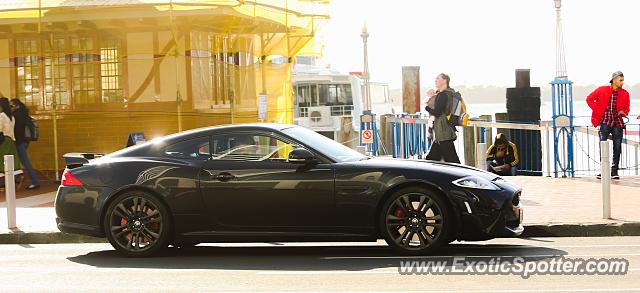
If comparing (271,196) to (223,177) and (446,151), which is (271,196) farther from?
(446,151)

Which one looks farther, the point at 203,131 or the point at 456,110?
the point at 456,110

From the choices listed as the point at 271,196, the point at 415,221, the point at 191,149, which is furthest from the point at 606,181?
the point at 191,149

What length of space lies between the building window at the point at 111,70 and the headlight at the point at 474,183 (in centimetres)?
1364

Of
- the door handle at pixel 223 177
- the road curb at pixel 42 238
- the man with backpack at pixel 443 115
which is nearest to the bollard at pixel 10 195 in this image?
the road curb at pixel 42 238

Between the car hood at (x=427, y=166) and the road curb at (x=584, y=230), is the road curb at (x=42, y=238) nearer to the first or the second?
the car hood at (x=427, y=166)

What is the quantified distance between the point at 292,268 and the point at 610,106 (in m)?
10.1

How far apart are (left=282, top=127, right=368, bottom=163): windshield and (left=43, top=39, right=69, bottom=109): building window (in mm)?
12789

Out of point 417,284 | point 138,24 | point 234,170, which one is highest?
point 138,24

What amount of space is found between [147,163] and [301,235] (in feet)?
5.48

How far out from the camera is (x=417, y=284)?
29.9 ft

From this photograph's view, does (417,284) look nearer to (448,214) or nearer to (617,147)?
(448,214)

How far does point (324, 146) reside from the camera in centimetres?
1165

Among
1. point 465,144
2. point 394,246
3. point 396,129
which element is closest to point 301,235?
point 394,246

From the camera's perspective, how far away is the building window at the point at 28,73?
24.0 metres
